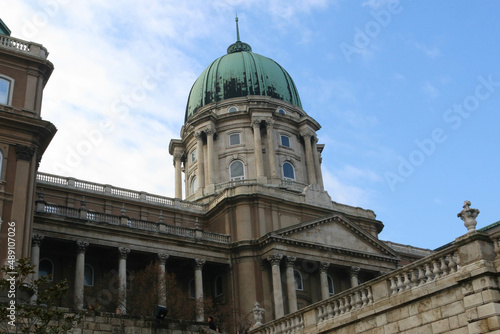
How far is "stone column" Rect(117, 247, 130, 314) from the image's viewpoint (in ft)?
121

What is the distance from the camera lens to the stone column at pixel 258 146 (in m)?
61.3

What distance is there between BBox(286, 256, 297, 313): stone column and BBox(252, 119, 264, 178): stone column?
15.2 m

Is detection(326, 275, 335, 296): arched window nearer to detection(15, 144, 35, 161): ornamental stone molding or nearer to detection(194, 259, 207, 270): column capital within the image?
detection(194, 259, 207, 270): column capital

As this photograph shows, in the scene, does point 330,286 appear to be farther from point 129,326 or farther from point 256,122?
point 129,326

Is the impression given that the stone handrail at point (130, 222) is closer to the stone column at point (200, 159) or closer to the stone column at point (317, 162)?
the stone column at point (200, 159)

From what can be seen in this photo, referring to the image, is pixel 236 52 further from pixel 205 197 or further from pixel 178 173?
pixel 205 197

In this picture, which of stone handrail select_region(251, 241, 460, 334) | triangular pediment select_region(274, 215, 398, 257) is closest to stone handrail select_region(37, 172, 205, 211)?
triangular pediment select_region(274, 215, 398, 257)

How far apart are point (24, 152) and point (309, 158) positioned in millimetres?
37261

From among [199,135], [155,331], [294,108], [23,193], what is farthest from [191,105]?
[155,331]

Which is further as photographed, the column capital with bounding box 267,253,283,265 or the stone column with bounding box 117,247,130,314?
the column capital with bounding box 267,253,283,265

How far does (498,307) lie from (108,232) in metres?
32.6

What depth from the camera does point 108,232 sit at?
1708 inches

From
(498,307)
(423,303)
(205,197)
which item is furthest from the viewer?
(205,197)

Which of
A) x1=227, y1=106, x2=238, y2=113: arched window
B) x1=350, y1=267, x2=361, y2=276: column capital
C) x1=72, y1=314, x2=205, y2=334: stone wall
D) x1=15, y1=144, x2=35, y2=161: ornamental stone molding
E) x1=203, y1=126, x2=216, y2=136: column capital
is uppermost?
x1=227, y1=106, x2=238, y2=113: arched window
